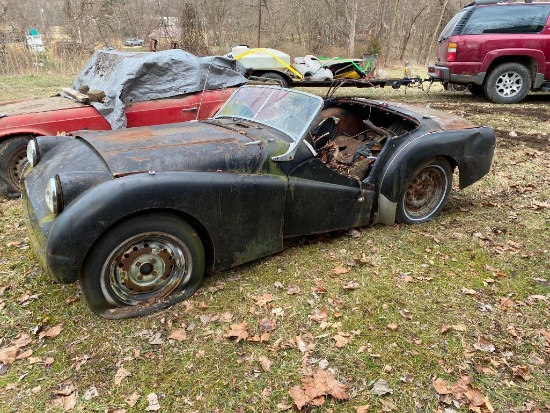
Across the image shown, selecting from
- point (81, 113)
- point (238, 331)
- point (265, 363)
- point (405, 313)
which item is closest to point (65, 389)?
point (238, 331)

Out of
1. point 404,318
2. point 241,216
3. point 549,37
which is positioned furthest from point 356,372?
point 549,37

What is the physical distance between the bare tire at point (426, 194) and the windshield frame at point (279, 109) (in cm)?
142

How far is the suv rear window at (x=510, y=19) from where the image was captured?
9820mm

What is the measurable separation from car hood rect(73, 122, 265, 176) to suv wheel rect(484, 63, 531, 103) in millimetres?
9366

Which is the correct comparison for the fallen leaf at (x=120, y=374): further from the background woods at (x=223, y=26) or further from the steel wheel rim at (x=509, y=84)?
the background woods at (x=223, y=26)

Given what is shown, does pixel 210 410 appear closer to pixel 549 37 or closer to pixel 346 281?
pixel 346 281

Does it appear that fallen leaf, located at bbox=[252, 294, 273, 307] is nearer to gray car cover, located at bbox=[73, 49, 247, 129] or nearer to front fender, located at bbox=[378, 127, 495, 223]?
front fender, located at bbox=[378, 127, 495, 223]

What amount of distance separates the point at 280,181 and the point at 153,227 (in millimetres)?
1146

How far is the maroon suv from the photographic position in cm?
988

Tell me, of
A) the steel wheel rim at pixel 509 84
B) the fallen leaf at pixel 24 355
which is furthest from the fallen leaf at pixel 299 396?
the steel wheel rim at pixel 509 84

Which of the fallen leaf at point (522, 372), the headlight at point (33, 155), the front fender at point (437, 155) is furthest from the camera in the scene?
the front fender at point (437, 155)

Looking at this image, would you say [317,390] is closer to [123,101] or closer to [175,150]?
[175,150]

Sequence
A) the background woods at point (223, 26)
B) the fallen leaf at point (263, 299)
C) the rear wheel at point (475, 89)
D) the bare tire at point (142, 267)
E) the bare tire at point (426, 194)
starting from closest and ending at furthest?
the bare tire at point (142, 267), the fallen leaf at point (263, 299), the bare tire at point (426, 194), the rear wheel at point (475, 89), the background woods at point (223, 26)

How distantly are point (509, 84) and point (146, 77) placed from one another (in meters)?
9.29
